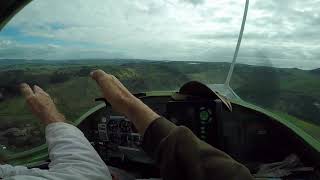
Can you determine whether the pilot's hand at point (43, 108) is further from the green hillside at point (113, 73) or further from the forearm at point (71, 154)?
the green hillside at point (113, 73)

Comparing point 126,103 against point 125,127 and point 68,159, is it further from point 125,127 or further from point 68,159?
point 125,127

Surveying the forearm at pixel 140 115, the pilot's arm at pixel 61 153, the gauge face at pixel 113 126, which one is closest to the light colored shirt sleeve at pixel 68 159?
the pilot's arm at pixel 61 153

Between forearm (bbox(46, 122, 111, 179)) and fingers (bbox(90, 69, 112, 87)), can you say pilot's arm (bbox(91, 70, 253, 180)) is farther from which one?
forearm (bbox(46, 122, 111, 179))

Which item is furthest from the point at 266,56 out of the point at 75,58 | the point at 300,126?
the point at 75,58

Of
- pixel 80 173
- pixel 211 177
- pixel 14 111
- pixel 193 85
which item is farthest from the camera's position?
pixel 14 111

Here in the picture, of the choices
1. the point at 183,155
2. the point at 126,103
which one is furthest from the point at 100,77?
the point at 183,155

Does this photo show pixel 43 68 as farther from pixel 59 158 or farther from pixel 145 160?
pixel 59 158
